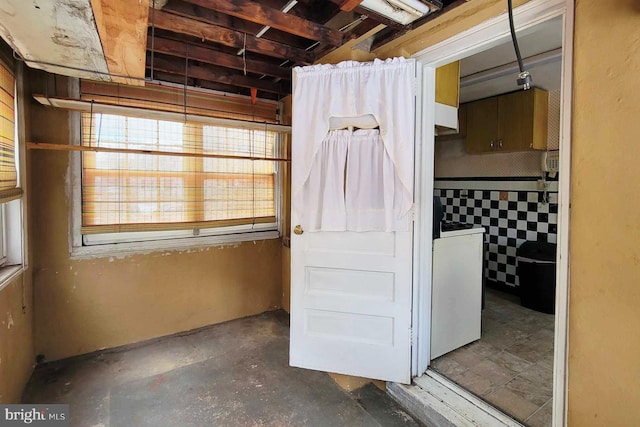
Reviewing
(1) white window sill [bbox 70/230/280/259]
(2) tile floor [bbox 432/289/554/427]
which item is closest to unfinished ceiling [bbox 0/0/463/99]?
(1) white window sill [bbox 70/230/280/259]

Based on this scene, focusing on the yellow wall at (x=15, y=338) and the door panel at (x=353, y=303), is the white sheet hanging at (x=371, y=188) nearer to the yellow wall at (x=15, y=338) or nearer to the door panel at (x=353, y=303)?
the door panel at (x=353, y=303)

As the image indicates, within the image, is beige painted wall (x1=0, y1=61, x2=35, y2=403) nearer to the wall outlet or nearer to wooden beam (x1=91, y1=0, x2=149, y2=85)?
wooden beam (x1=91, y1=0, x2=149, y2=85)

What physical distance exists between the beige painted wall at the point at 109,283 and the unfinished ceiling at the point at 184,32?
944 millimetres

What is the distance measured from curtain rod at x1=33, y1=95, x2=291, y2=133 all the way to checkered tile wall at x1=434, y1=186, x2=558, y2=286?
265 centimetres

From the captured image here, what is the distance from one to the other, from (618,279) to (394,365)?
51.7 inches

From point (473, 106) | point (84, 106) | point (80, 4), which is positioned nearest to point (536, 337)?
point (473, 106)

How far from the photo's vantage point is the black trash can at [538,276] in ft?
10.4

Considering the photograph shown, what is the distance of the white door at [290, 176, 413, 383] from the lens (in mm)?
2088

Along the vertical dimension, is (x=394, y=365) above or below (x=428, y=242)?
below

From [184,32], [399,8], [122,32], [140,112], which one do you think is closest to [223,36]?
[184,32]

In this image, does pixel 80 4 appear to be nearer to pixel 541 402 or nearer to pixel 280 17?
pixel 280 17

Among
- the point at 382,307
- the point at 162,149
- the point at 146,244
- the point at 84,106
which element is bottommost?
the point at 382,307

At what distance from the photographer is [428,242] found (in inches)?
84.4

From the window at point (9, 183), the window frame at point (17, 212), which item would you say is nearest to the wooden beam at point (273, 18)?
the window at point (9, 183)
